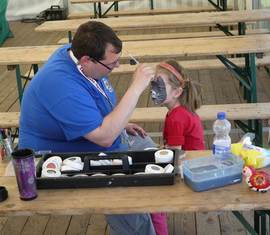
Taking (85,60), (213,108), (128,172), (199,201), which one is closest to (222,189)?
(199,201)

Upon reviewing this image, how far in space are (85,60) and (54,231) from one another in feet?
4.15

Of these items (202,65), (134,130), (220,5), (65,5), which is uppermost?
(134,130)

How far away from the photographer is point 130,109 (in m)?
2.12

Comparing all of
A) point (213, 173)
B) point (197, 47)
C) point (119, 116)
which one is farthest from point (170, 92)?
point (197, 47)

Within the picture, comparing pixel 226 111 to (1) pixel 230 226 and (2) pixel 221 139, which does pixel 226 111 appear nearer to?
(1) pixel 230 226

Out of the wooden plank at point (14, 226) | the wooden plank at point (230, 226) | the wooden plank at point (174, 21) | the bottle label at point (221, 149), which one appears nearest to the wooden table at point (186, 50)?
the wooden plank at point (174, 21)

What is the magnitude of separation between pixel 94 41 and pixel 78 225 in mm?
1351

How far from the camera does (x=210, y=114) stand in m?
3.60

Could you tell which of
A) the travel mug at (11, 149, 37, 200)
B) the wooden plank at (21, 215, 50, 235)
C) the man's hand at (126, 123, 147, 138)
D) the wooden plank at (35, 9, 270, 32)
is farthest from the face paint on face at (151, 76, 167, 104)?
the wooden plank at (35, 9, 270, 32)

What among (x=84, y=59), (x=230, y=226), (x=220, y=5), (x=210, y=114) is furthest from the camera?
(x=220, y=5)

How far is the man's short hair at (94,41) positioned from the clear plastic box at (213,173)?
605mm

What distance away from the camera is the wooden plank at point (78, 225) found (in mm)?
3025

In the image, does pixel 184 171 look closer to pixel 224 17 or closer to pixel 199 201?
pixel 199 201

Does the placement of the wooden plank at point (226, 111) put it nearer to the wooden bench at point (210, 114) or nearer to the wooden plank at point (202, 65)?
the wooden bench at point (210, 114)
